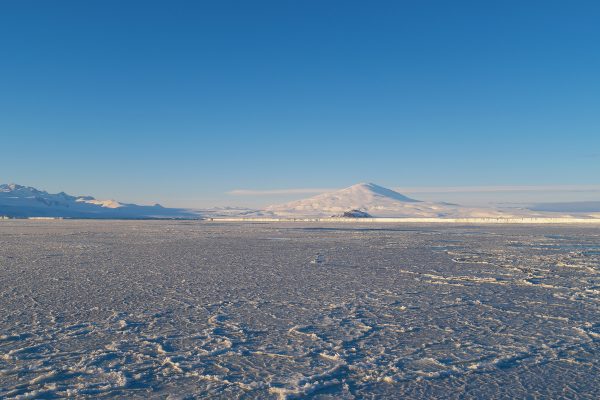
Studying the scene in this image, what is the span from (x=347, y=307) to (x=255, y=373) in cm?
328

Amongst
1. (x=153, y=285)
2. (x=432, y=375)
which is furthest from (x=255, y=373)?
(x=153, y=285)

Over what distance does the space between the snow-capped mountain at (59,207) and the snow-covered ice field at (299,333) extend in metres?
122

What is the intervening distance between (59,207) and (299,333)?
166016 millimetres

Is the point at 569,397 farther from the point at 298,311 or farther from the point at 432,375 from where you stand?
the point at 298,311

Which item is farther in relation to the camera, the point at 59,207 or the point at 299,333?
the point at 59,207

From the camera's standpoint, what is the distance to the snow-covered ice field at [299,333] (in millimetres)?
4672

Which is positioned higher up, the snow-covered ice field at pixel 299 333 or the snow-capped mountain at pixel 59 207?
the snow-capped mountain at pixel 59 207

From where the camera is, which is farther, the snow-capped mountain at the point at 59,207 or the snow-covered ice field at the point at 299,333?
the snow-capped mountain at the point at 59,207

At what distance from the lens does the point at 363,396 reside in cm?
441

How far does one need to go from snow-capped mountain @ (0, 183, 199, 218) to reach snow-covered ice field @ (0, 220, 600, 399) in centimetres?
12211

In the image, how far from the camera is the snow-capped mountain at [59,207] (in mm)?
129875

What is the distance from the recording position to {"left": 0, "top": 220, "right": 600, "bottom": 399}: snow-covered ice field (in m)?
4.67

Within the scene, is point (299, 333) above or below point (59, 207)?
below

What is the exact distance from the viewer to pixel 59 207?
511 ft
